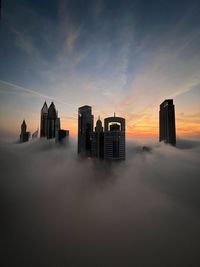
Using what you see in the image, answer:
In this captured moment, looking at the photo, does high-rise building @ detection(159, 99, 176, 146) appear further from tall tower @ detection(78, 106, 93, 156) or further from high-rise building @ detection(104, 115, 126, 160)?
tall tower @ detection(78, 106, 93, 156)

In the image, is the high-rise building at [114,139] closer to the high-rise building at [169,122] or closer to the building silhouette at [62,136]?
A: the high-rise building at [169,122]

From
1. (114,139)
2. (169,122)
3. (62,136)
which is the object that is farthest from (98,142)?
(169,122)

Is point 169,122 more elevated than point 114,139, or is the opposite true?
point 169,122

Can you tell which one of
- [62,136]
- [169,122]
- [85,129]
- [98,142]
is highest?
[169,122]

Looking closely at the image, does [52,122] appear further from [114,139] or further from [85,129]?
[114,139]

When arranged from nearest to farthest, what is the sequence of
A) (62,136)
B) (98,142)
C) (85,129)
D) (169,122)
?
(169,122), (98,142), (85,129), (62,136)

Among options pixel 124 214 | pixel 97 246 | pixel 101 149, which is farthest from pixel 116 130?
pixel 97 246

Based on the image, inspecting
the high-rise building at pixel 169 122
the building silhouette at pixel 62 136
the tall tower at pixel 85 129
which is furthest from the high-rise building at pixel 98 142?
the high-rise building at pixel 169 122
